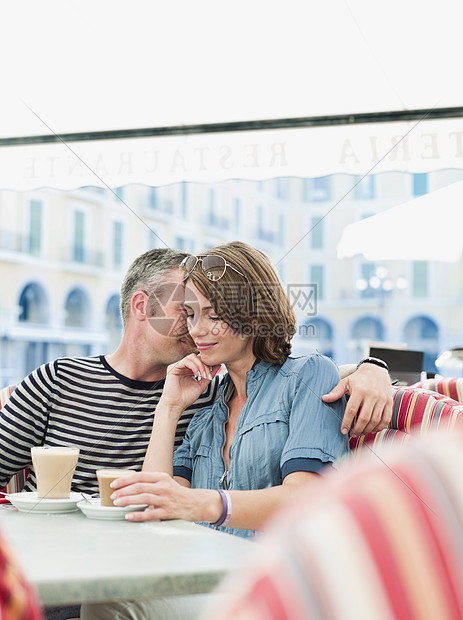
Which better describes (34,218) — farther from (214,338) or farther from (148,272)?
(214,338)

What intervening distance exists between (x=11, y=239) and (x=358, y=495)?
584 inches

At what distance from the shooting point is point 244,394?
1.30m

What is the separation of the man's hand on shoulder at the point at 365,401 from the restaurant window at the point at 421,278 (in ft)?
44.0

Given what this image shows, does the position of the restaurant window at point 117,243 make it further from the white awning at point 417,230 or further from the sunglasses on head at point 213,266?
the sunglasses on head at point 213,266

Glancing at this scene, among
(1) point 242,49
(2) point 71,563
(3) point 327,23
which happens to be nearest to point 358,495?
(2) point 71,563

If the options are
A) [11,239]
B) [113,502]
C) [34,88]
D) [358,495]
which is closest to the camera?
[358,495]

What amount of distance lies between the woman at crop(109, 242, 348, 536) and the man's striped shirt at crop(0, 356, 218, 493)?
0.09 metres

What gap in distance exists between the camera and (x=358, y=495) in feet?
0.78

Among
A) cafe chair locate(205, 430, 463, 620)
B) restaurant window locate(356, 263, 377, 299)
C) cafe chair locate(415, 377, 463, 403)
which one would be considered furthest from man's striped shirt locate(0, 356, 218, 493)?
restaurant window locate(356, 263, 377, 299)

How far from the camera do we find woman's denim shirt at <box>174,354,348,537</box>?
110 centimetres

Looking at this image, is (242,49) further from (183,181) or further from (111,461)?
(111,461)

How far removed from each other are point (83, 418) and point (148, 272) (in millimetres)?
357

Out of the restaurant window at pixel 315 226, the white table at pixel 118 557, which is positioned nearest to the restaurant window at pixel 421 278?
the restaurant window at pixel 315 226

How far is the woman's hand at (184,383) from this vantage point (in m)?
1.30
